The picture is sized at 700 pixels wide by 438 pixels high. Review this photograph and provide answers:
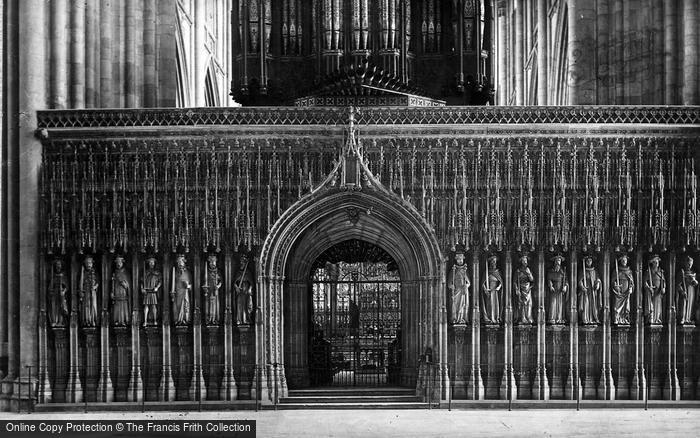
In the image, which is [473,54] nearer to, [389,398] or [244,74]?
[244,74]

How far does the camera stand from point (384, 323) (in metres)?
25.2

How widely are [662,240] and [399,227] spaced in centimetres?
587

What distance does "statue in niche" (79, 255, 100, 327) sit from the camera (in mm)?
23359

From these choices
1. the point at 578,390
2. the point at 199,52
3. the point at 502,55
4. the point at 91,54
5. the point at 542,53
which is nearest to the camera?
the point at 578,390

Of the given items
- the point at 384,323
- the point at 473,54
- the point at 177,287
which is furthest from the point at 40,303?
the point at 473,54

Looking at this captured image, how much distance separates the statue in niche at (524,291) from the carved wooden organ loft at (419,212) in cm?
18

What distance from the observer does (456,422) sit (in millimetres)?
21094

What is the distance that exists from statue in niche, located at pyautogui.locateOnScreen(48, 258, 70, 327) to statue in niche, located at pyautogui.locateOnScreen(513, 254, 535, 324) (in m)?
10.1

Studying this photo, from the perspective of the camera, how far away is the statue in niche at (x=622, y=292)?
76.9 feet

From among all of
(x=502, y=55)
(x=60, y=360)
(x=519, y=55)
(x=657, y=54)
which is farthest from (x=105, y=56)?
(x=502, y=55)

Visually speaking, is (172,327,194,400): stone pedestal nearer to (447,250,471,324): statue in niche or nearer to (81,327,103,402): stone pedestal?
(81,327,103,402): stone pedestal

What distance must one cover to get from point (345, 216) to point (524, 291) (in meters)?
4.37

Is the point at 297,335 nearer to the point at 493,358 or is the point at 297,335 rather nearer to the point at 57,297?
the point at 493,358

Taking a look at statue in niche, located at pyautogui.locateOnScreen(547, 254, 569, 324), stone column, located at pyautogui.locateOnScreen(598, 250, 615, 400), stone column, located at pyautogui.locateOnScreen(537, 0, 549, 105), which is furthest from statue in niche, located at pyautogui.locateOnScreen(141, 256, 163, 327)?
stone column, located at pyautogui.locateOnScreen(537, 0, 549, 105)
